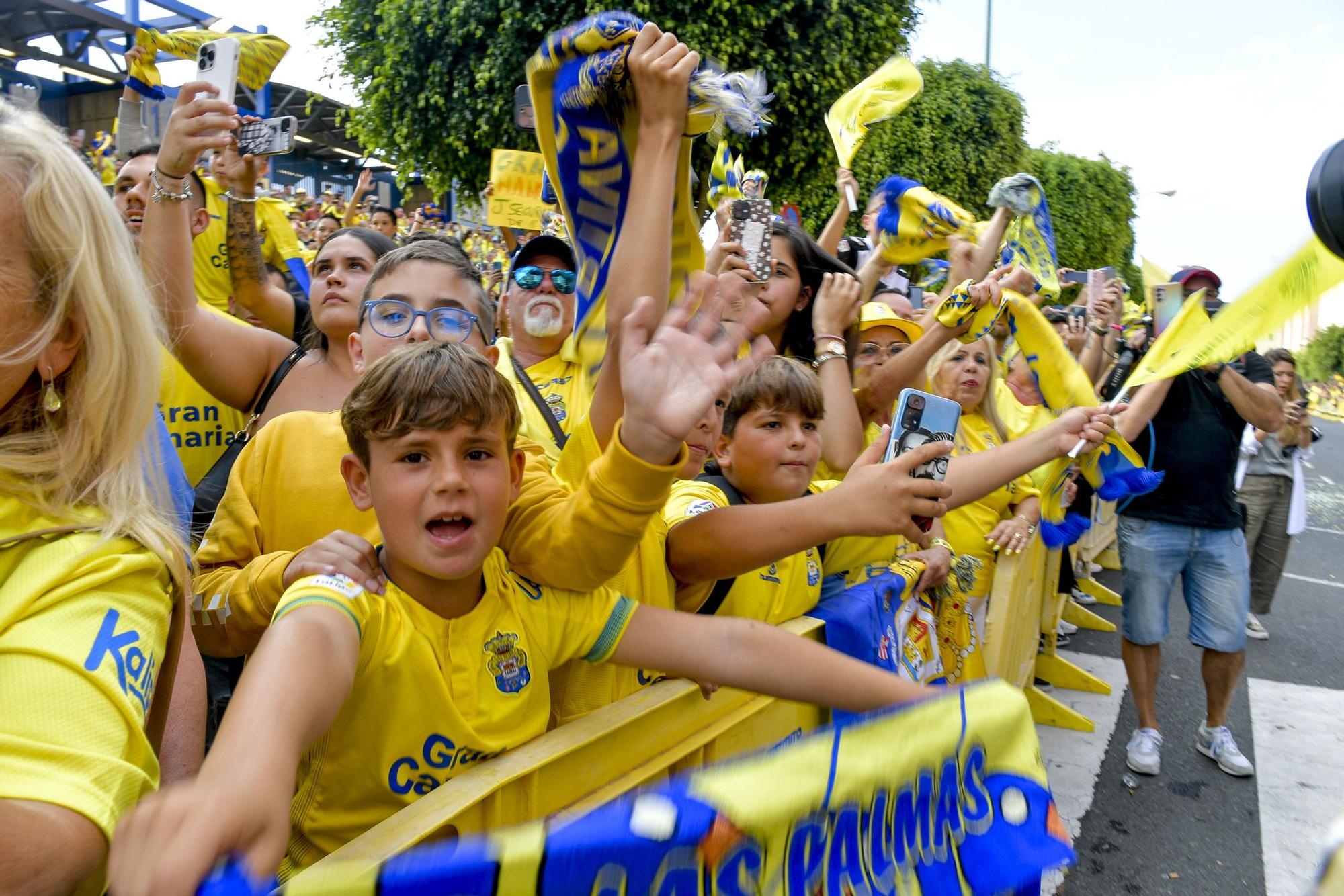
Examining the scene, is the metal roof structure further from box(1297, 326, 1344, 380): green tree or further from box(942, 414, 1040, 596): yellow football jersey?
box(1297, 326, 1344, 380): green tree

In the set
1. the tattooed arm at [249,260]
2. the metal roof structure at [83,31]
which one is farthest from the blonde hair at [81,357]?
the metal roof structure at [83,31]

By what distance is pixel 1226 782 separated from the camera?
14.6ft

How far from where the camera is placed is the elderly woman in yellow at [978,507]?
3828 millimetres

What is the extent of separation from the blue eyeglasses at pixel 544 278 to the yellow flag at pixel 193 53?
3.35ft

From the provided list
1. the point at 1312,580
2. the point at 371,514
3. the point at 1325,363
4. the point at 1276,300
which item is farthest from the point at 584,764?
the point at 1325,363

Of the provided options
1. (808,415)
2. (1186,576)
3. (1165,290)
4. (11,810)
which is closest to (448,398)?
(11,810)

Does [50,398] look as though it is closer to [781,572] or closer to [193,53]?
[781,572]

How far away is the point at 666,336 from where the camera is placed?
58.9 inches

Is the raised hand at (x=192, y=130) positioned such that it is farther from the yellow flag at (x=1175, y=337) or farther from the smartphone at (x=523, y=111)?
the yellow flag at (x=1175, y=337)

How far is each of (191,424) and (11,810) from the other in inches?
84.8

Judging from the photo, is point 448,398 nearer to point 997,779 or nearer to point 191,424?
point 997,779

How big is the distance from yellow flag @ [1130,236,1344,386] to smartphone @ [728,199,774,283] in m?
1.40

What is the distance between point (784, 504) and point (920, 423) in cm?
35

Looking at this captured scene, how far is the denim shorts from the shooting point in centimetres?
462
